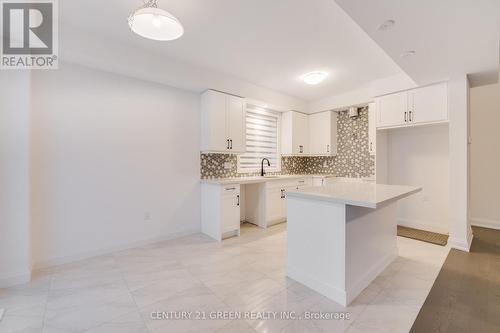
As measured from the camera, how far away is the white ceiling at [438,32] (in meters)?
1.75

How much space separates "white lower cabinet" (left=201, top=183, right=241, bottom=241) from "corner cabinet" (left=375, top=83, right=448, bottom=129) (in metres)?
2.89

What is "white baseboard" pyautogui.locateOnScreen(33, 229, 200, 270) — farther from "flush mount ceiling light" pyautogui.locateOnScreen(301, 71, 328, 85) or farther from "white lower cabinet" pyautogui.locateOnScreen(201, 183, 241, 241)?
"flush mount ceiling light" pyautogui.locateOnScreen(301, 71, 328, 85)

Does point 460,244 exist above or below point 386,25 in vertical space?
below

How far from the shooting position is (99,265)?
2.64 metres

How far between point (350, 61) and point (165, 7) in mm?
2579

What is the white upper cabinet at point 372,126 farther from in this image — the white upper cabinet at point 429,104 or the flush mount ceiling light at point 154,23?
the flush mount ceiling light at point 154,23

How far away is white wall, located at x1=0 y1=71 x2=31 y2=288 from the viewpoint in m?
2.18

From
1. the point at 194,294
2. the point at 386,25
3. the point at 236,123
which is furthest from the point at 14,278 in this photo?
the point at 386,25

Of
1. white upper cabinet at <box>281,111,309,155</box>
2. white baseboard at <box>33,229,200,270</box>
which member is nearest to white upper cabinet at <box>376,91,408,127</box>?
white upper cabinet at <box>281,111,309,155</box>

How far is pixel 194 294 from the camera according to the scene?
206cm

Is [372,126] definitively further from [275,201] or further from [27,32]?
[27,32]

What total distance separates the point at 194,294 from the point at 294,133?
3.96 metres

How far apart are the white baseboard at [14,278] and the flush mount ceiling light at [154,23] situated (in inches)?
104

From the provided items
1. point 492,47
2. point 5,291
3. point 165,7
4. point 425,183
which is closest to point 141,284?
point 5,291
